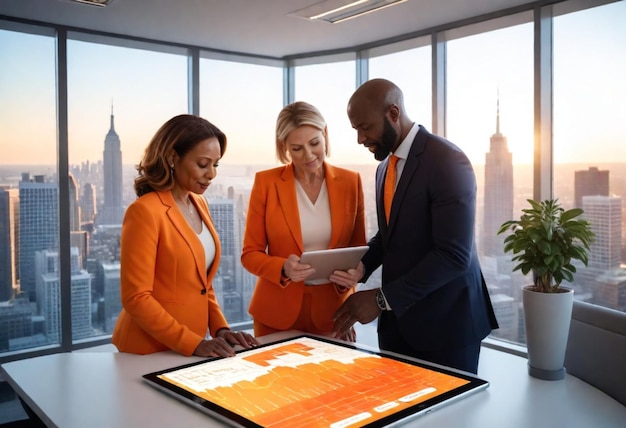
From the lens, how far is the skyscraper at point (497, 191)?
166 inches

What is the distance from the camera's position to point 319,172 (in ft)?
8.49

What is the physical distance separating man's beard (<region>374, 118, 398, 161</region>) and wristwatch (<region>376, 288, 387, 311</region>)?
1.68 feet

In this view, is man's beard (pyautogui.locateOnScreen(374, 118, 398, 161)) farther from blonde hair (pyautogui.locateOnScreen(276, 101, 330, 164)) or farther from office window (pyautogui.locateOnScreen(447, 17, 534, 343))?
office window (pyautogui.locateOnScreen(447, 17, 534, 343))

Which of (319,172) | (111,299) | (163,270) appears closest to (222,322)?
(163,270)

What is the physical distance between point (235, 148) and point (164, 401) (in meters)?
4.01

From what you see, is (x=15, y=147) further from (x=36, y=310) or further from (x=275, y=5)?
(x=275, y=5)

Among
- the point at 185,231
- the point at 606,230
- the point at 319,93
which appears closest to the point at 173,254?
the point at 185,231

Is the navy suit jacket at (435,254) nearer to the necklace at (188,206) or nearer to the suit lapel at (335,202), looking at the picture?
the suit lapel at (335,202)

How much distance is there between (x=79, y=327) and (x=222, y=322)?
9.05 ft

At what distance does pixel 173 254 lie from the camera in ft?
6.89

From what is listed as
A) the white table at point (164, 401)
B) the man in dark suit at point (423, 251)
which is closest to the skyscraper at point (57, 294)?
the white table at point (164, 401)

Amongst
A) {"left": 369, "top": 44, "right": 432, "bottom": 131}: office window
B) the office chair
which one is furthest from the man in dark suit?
{"left": 369, "top": 44, "right": 432, "bottom": 131}: office window

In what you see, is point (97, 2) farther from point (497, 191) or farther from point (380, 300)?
point (497, 191)

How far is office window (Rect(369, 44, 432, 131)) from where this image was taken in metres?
4.70
